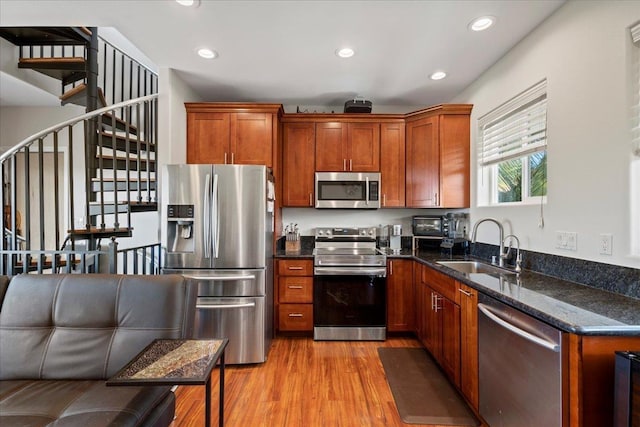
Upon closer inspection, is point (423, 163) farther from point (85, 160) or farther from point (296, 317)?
point (85, 160)

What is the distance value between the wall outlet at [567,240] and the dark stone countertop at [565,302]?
0.69ft

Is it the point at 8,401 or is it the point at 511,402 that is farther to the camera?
the point at 511,402

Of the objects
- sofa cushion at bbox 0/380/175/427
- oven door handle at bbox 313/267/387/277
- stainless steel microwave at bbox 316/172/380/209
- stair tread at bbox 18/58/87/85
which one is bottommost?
sofa cushion at bbox 0/380/175/427

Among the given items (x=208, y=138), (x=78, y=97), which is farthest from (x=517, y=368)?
(x=78, y=97)

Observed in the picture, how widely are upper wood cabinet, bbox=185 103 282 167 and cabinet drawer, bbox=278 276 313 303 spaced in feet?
4.19

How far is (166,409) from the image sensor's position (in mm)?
1417

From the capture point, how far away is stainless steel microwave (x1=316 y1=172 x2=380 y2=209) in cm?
331

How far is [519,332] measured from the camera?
1341 mm

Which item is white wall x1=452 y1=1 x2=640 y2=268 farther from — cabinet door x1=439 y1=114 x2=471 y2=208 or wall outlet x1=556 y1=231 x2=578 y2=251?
cabinet door x1=439 y1=114 x2=471 y2=208

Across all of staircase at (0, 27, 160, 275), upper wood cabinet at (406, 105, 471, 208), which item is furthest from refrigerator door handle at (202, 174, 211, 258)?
upper wood cabinet at (406, 105, 471, 208)

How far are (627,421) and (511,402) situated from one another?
1.79 feet

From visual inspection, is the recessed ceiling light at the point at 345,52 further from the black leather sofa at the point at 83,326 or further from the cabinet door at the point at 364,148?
the black leather sofa at the point at 83,326

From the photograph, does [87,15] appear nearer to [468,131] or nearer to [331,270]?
[331,270]

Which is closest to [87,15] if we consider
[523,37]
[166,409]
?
[166,409]
